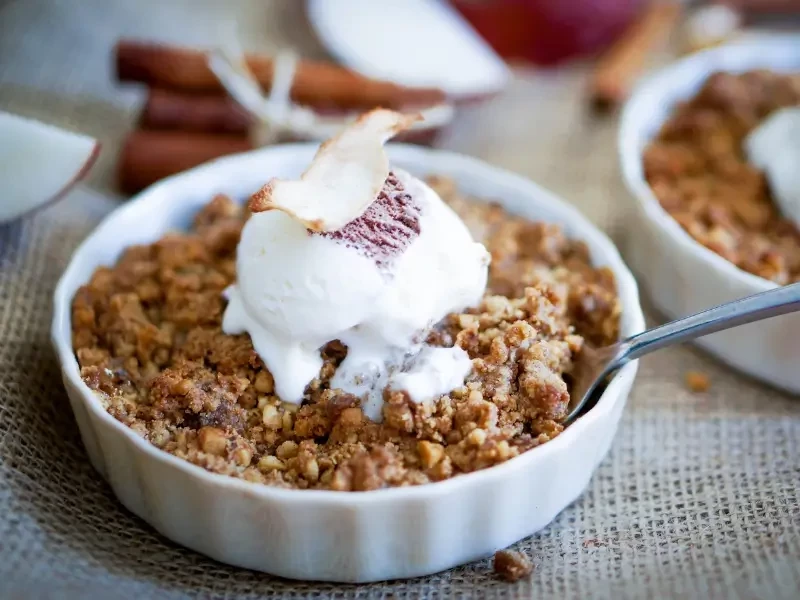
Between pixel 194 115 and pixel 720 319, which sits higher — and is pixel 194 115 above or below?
below

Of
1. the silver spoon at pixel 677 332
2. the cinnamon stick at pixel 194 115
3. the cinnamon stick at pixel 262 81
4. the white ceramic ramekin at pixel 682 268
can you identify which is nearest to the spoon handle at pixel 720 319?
the silver spoon at pixel 677 332

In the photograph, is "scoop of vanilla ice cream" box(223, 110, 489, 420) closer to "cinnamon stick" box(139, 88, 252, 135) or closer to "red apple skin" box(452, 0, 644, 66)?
"cinnamon stick" box(139, 88, 252, 135)

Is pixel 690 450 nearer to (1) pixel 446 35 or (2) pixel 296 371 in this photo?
(2) pixel 296 371

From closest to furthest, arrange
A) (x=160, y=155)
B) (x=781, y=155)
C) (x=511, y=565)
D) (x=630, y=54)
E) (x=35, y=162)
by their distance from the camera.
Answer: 1. (x=511, y=565)
2. (x=35, y=162)
3. (x=781, y=155)
4. (x=160, y=155)
5. (x=630, y=54)

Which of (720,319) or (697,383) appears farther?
(697,383)

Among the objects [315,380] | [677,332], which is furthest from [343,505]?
[677,332]

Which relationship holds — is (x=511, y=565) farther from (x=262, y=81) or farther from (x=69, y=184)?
(x=262, y=81)

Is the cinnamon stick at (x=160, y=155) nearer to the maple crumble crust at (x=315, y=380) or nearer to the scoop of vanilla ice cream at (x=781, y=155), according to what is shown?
the maple crumble crust at (x=315, y=380)
